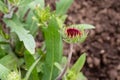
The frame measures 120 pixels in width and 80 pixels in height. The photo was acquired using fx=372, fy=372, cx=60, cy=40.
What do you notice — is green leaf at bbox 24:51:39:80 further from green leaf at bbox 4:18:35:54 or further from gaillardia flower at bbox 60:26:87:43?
gaillardia flower at bbox 60:26:87:43

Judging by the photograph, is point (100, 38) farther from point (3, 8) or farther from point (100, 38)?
point (3, 8)

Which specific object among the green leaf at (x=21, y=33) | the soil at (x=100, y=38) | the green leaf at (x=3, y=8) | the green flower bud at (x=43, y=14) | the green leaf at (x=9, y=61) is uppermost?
the green leaf at (x=3, y=8)

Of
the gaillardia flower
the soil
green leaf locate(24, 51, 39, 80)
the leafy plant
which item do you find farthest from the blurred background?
the gaillardia flower

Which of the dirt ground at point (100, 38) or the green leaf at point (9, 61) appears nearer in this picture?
the green leaf at point (9, 61)

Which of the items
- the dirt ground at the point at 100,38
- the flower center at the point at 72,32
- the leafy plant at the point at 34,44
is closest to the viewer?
the flower center at the point at 72,32

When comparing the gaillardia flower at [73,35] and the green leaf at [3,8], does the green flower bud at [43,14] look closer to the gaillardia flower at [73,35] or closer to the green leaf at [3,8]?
the green leaf at [3,8]

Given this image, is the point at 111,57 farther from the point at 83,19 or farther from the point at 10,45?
the point at 10,45

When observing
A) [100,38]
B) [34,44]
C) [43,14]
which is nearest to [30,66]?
[34,44]

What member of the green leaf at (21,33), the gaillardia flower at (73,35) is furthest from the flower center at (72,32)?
the green leaf at (21,33)

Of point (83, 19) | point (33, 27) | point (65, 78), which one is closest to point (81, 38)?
point (65, 78)
